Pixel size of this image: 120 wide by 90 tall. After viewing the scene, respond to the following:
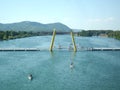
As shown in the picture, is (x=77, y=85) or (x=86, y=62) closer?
(x=77, y=85)

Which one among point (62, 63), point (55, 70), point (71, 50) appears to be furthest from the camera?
point (71, 50)

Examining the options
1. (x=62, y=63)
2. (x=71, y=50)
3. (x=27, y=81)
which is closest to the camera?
(x=27, y=81)

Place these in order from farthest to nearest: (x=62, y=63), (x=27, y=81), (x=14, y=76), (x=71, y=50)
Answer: (x=71, y=50) → (x=62, y=63) → (x=14, y=76) → (x=27, y=81)

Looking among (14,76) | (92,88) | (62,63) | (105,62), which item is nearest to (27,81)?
(14,76)

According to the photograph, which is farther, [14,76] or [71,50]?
[71,50]

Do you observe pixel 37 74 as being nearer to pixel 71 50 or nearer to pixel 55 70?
pixel 55 70

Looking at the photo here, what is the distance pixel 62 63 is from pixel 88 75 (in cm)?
805

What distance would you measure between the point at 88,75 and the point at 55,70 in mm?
4703

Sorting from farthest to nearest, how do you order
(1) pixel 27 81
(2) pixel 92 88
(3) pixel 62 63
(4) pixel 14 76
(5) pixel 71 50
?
(5) pixel 71 50 < (3) pixel 62 63 < (4) pixel 14 76 < (1) pixel 27 81 < (2) pixel 92 88

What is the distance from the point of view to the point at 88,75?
96.3 ft

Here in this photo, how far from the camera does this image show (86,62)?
3756 cm

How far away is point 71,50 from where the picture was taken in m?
51.1

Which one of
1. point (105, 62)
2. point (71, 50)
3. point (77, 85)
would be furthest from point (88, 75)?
point (71, 50)

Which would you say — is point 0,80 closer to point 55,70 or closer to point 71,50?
point 55,70
